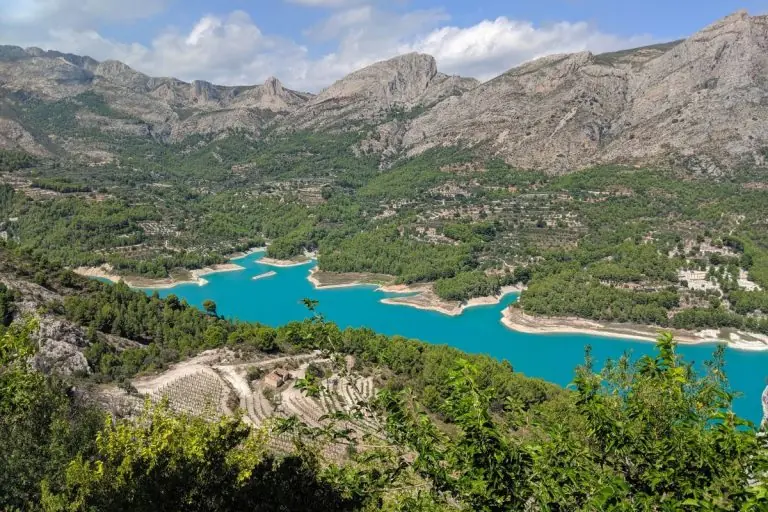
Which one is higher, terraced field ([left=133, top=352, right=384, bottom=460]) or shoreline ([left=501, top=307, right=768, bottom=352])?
terraced field ([left=133, top=352, right=384, bottom=460])

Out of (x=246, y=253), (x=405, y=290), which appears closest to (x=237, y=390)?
(x=405, y=290)

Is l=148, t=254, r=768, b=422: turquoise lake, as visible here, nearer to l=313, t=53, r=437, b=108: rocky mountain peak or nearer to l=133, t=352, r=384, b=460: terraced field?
l=133, t=352, r=384, b=460: terraced field

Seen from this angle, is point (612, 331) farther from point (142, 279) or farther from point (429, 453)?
point (142, 279)

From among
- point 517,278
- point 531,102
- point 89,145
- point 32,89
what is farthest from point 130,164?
point 517,278

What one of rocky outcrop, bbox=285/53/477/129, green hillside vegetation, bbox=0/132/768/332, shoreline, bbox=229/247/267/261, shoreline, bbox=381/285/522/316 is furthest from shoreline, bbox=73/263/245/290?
rocky outcrop, bbox=285/53/477/129

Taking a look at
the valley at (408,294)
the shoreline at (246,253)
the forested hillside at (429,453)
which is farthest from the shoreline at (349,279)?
the forested hillside at (429,453)

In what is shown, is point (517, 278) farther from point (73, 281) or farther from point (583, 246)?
point (73, 281)
